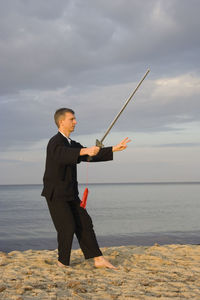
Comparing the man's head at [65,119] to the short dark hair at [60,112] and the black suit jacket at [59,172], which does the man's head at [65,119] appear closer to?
the short dark hair at [60,112]

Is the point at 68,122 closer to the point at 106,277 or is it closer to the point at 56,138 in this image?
the point at 56,138

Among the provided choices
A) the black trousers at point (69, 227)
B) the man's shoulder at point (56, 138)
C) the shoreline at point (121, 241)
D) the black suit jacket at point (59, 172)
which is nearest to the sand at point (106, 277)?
the black trousers at point (69, 227)

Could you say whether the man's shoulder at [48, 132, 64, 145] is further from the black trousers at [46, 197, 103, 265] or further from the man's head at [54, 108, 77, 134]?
the black trousers at [46, 197, 103, 265]

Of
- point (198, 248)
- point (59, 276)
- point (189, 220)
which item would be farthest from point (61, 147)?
point (189, 220)

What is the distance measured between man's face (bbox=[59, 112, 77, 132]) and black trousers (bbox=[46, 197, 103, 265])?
1.00 metres

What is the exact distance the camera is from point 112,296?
392 centimetres

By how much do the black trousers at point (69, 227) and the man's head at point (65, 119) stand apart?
1004 mm

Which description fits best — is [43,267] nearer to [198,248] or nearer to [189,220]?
[198,248]

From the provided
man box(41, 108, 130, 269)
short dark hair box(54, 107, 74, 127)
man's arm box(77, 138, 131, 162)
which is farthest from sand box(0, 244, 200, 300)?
short dark hair box(54, 107, 74, 127)

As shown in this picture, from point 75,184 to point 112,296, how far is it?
1.72 metres

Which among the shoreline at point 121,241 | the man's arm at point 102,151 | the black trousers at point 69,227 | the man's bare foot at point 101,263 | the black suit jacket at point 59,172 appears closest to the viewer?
the man's arm at point 102,151

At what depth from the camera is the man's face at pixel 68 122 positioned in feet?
16.4

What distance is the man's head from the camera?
4.99 m

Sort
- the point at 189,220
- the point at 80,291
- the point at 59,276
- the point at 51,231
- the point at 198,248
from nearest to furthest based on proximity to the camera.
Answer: the point at 80,291
the point at 59,276
the point at 198,248
the point at 51,231
the point at 189,220
